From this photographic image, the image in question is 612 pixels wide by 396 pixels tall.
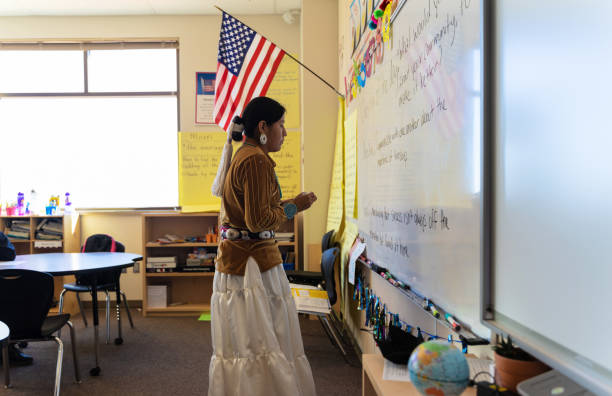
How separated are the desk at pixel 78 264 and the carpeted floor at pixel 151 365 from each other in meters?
0.22

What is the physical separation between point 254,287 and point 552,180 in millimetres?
1281

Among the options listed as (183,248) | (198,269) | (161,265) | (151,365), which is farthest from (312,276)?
(183,248)

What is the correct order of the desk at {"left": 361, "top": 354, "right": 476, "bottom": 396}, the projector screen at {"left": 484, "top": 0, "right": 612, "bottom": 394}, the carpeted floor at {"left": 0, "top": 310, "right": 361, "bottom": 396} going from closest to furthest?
the projector screen at {"left": 484, "top": 0, "right": 612, "bottom": 394} < the desk at {"left": 361, "top": 354, "right": 476, "bottom": 396} < the carpeted floor at {"left": 0, "top": 310, "right": 361, "bottom": 396}

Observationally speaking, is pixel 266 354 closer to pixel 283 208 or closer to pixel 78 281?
pixel 283 208

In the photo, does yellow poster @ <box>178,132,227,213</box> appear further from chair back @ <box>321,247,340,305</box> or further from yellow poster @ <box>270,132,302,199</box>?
chair back @ <box>321,247,340,305</box>

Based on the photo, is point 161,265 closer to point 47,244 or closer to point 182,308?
point 182,308

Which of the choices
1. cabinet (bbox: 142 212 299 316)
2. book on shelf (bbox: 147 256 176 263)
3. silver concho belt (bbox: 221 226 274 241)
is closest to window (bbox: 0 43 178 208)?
cabinet (bbox: 142 212 299 316)

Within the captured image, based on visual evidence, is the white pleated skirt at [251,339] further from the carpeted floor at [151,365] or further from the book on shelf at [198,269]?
the book on shelf at [198,269]

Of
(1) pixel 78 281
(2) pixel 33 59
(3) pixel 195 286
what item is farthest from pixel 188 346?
(2) pixel 33 59

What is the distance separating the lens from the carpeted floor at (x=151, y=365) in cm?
266

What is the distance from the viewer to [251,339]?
177 cm

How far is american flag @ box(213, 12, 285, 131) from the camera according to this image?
3.18 metres

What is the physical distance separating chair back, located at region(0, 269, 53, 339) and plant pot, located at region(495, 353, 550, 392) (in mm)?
2298

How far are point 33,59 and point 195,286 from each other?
3.18 m
